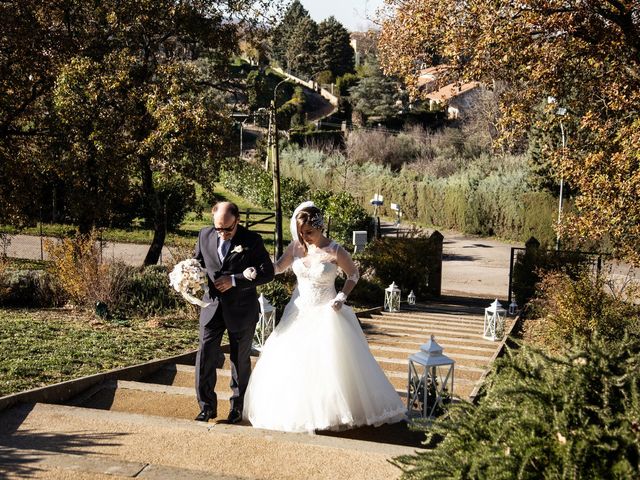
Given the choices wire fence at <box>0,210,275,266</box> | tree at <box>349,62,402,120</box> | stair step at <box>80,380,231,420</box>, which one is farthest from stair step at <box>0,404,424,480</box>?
tree at <box>349,62,402,120</box>

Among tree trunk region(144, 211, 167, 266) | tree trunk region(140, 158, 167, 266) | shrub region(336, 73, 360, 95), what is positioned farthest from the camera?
shrub region(336, 73, 360, 95)

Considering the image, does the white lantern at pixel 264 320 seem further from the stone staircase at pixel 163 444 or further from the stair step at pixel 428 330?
the stair step at pixel 428 330

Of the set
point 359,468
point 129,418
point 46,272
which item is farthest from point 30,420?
point 46,272

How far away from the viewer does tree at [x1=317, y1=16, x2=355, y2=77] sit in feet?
258

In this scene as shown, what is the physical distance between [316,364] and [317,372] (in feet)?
0.21

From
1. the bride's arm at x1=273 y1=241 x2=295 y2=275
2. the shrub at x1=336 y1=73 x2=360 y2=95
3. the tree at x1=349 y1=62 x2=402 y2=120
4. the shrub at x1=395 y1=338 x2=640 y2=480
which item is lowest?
the shrub at x1=395 y1=338 x2=640 y2=480

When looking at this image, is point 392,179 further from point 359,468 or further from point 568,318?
point 359,468

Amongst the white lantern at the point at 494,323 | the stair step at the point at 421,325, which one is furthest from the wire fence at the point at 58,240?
the white lantern at the point at 494,323

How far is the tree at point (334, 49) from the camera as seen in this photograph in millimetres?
78562

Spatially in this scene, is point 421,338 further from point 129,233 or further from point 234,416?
point 129,233

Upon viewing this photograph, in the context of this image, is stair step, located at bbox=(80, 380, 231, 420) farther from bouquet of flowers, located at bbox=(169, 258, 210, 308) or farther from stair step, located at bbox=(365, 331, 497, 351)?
stair step, located at bbox=(365, 331, 497, 351)

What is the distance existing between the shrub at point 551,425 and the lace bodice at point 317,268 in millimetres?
2299

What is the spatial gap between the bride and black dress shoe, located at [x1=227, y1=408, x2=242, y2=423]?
2.2 inches

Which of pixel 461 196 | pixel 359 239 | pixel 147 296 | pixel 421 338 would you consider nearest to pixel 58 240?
pixel 359 239
